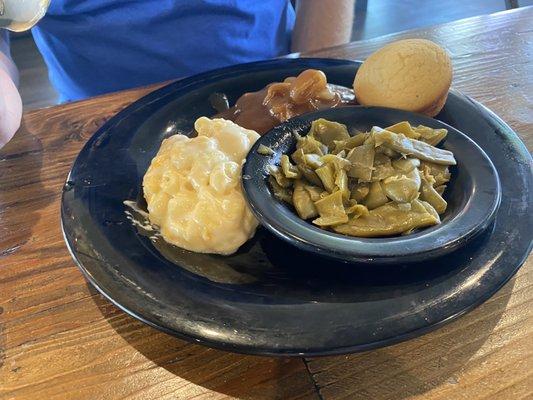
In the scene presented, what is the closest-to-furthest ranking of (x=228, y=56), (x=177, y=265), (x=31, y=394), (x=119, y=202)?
(x=31, y=394), (x=177, y=265), (x=119, y=202), (x=228, y=56)

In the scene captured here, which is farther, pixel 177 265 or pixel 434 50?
pixel 434 50

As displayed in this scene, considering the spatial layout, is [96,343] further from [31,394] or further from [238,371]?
[238,371]

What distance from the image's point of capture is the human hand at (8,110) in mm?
1154

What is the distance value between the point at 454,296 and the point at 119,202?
1.95ft

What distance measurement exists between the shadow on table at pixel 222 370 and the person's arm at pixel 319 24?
1.23m

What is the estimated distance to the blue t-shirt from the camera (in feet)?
4.84

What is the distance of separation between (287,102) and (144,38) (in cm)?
60

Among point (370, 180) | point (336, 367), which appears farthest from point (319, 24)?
point (336, 367)

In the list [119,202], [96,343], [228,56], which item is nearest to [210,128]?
[119,202]

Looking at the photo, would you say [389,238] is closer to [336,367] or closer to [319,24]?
[336,367]

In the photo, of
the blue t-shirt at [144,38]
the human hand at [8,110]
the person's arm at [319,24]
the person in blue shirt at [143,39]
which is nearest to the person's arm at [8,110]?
the human hand at [8,110]

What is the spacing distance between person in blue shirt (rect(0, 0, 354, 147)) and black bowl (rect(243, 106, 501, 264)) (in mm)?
625

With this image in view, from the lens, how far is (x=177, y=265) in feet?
2.77

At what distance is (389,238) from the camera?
797 millimetres
